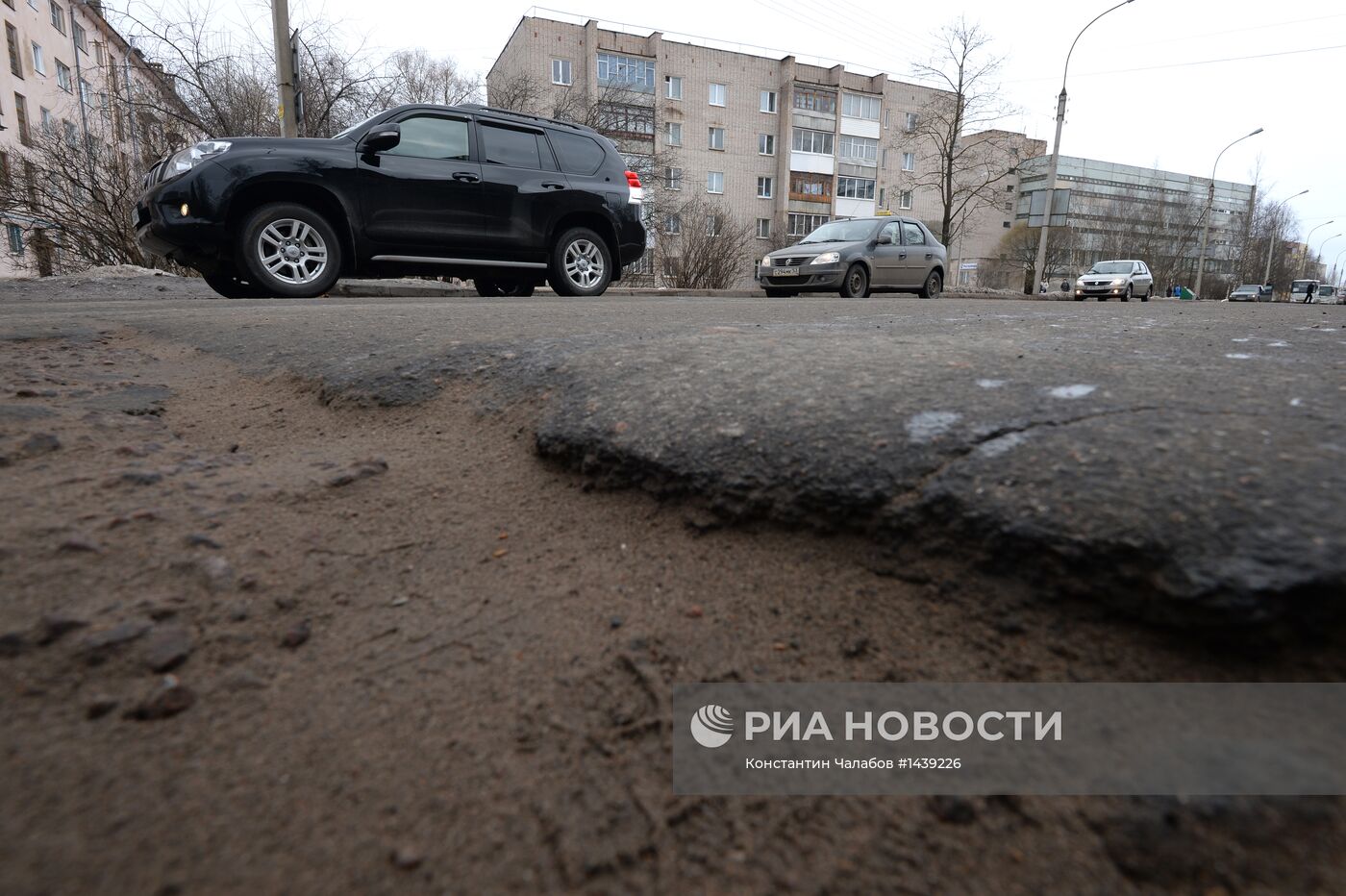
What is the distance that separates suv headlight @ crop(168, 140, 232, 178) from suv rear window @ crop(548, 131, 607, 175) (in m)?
3.25

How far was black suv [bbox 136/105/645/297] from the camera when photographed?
5938 millimetres

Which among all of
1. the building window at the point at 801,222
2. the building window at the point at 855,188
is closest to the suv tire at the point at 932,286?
the building window at the point at 801,222

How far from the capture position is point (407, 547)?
1.40m

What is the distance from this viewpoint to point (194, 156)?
586 cm

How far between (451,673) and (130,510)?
0.80 m

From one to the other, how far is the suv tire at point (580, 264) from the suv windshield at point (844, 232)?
5.31m

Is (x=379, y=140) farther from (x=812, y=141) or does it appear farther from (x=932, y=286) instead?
(x=812, y=141)

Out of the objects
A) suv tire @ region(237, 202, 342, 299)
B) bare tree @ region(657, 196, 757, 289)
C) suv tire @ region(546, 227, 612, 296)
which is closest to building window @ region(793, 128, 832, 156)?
bare tree @ region(657, 196, 757, 289)

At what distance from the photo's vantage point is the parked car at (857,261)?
1180cm

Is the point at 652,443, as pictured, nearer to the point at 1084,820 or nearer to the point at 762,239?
the point at 1084,820

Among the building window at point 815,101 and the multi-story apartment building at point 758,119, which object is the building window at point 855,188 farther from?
the building window at point 815,101

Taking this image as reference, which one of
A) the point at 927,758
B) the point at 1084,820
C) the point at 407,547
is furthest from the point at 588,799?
the point at 407,547

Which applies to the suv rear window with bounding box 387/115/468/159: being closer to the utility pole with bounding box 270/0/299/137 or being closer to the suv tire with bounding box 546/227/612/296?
the suv tire with bounding box 546/227/612/296

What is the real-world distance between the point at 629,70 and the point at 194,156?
36.8 meters
